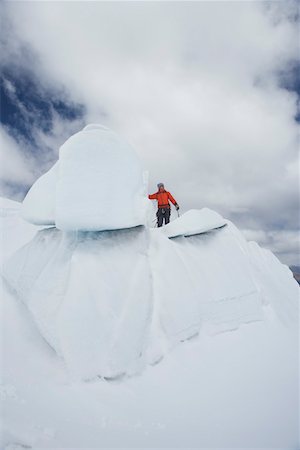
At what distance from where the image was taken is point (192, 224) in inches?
295

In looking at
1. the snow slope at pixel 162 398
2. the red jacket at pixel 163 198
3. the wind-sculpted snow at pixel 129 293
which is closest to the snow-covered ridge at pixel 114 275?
the wind-sculpted snow at pixel 129 293

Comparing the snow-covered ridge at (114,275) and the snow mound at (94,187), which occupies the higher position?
the snow mound at (94,187)

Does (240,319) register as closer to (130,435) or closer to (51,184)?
(130,435)

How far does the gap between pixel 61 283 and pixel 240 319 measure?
394cm

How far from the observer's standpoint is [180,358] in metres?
5.05

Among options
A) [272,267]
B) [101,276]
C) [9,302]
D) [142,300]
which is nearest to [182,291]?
[142,300]

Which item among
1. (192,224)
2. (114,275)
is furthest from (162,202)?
(114,275)

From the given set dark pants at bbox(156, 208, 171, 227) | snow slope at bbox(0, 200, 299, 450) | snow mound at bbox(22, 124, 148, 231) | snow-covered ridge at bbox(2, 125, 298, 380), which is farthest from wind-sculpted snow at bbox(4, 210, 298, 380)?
dark pants at bbox(156, 208, 171, 227)

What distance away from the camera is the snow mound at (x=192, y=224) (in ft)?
24.2

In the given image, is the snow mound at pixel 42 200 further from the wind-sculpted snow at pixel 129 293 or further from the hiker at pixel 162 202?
the hiker at pixel 162 202

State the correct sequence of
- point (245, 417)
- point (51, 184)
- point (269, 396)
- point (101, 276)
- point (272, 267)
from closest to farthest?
1. point (245, 417)
2. point (269, 396)
3. point (101, 276)
4. point (51, 184)
5. point (272, 267)

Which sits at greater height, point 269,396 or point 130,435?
point 269,396

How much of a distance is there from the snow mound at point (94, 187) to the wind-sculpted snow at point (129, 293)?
49 centimetres

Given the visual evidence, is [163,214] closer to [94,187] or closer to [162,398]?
[94,187]
